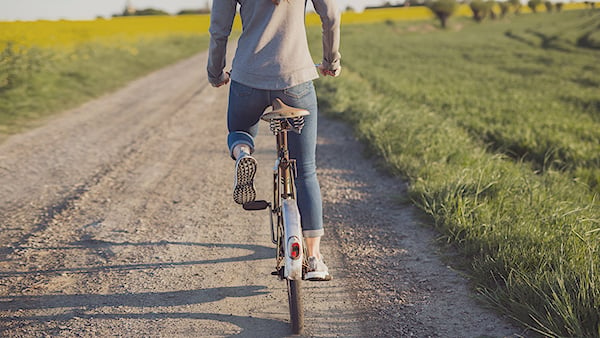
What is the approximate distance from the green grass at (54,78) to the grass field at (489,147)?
45 mm

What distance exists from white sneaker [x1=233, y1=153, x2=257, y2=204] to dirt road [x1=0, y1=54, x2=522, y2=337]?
72cm

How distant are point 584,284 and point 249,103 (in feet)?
6.53

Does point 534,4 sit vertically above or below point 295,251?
above

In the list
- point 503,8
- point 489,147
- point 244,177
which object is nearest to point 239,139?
point 244,177

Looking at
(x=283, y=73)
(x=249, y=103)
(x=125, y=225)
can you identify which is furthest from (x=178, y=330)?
(x=125, y=225)

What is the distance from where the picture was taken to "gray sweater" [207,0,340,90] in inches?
111

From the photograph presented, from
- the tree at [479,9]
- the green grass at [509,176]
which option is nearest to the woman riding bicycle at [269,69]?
the green grass at [509,176]

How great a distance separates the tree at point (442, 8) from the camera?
72931 millimetres

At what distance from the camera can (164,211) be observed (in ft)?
16.5

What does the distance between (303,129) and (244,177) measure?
1.37 ft

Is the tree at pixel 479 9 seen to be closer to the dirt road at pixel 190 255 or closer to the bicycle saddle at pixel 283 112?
the dirt road at pixel 190 255

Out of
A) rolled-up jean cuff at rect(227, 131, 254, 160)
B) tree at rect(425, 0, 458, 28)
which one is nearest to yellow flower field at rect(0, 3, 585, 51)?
tree at rect(425, 0, 458, 28)

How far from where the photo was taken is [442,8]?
72812 millimetres

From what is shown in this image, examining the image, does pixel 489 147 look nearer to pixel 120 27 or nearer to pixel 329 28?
pixel 329 28
